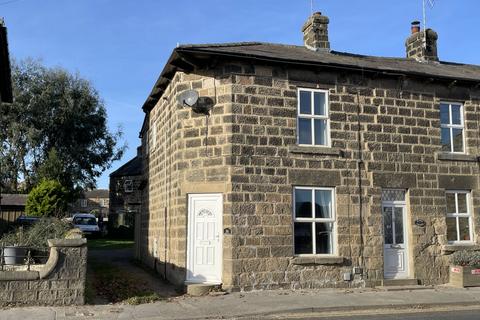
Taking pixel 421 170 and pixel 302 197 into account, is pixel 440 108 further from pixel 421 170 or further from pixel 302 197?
pixel 302 197

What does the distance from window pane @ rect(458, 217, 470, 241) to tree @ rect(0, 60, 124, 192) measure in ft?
84.6

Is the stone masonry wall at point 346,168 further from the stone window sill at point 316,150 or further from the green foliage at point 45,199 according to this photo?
the green foliage at point 45,199

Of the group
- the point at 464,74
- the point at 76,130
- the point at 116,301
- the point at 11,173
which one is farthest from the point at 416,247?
the point at 11,173

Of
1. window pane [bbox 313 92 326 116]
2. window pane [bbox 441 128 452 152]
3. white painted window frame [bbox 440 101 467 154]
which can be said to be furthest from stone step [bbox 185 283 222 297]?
A: white painted window frame [bbox 440 101 467 154]

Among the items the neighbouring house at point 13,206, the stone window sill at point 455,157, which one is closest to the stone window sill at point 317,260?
the stone window sill at point 455,157

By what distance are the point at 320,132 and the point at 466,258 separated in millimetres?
5419

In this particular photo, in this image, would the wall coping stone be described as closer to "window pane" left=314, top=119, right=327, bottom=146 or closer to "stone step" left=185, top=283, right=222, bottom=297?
"stone step" left=185, top=283, right=222, bottom=297

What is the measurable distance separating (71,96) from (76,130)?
2.40m

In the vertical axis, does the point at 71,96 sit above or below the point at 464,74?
above

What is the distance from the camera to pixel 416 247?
1427cm

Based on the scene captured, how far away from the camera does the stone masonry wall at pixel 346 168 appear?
1291 cm

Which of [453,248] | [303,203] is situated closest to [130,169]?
[303,203]

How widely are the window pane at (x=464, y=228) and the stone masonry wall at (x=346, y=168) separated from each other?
30 centimetres

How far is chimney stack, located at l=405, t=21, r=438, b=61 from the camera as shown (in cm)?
1742
